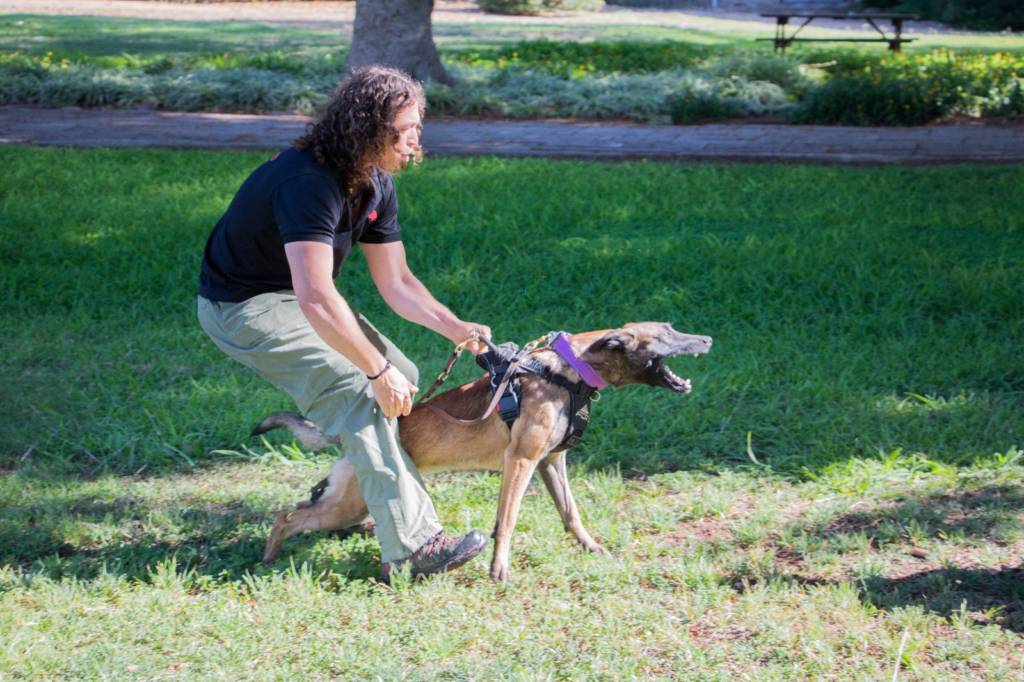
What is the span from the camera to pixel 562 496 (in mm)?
4379

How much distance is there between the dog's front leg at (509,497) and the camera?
13.2 ft

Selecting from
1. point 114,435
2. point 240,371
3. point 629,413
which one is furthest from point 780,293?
point 114,435

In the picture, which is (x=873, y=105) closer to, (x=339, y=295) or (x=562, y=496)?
(x=562, y=496)

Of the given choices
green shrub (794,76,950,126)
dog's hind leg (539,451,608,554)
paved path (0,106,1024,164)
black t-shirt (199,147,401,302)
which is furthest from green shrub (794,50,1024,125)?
black t-shirt (199,147,401,302)

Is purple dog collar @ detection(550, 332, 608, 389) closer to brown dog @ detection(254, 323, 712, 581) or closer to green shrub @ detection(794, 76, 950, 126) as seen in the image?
brown dog @ detection(254, 323, 712, 581)

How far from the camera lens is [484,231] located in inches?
344

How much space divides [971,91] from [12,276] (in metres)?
10.6

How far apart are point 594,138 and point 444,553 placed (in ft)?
30.2

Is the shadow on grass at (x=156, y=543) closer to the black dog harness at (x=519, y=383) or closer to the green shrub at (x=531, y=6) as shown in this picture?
the black dog harness at (x=519, y=383)

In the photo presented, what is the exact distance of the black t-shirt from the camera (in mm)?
3652

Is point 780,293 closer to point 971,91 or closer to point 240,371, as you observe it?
point 240,371

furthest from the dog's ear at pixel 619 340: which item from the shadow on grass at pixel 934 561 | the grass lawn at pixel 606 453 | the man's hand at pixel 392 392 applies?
the shadow on grass at pixel 934 561

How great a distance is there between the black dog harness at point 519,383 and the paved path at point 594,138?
25.2 feet

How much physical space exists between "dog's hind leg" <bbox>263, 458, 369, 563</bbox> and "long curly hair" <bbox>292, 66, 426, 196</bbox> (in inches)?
42.1
